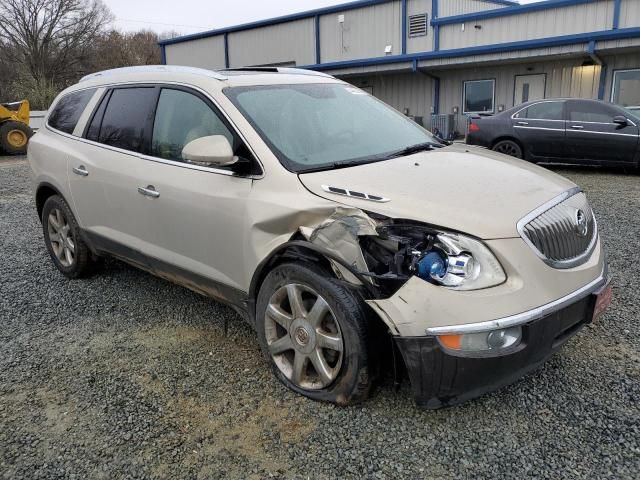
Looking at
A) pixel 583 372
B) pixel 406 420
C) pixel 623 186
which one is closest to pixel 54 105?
pixel 406 420

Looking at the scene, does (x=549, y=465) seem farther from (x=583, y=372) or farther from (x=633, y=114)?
(x=633, y=114)

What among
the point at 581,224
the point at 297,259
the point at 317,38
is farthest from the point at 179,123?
the point at 317,38

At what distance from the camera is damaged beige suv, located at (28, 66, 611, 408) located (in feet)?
7.98

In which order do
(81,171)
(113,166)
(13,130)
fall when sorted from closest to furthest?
(113,166)
(81,171)
(13,130)

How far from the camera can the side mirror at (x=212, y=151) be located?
2.99 meters

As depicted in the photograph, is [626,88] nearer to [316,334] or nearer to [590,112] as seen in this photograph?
[590,112]

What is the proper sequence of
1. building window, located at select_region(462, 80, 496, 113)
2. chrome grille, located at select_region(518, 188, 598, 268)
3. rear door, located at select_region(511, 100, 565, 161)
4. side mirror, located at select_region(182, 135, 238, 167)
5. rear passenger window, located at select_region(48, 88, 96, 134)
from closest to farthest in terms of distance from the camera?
chrome grille, located at select_region(518, 188, 598, 268), side mirror, located at select_region(182, 135, 238, 167), rear passenger window, located at select_region(48, 88, 96, 134), rear door, located at select_region(511, 100, 565, 161), building window, located at select_region(462, 80, 496, 113)

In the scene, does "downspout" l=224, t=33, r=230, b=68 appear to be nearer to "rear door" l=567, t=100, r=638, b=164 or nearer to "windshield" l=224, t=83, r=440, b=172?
"rear door" l=567, t=100, r=638, b=164

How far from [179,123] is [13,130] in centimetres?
1703

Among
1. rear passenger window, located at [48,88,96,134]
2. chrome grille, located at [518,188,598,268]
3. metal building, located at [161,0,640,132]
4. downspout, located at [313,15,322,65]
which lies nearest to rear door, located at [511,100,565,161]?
metal building, located at [161,0,640,132]

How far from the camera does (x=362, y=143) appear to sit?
3473mm

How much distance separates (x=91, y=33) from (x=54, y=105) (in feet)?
147

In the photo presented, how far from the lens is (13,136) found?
58.4 ft

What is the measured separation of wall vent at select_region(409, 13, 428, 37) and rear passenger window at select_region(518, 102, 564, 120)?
990cm
